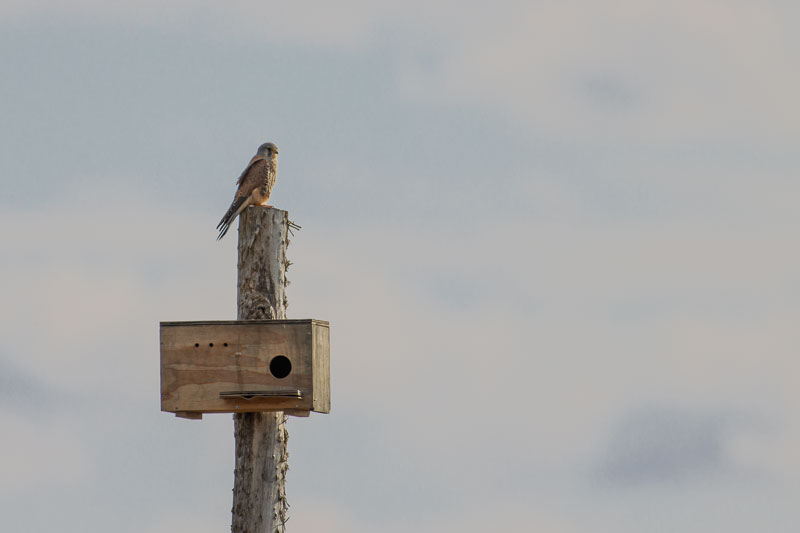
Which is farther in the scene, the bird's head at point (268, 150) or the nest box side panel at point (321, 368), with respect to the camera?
the bird's head at point (268, 150)

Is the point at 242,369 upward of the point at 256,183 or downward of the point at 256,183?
downward

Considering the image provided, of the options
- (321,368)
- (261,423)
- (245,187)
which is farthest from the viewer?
(245,187)

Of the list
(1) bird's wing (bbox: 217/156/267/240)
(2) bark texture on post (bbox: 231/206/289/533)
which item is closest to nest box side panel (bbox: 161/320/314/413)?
(2) bark texture on post (bbox: 231/206/289/533)

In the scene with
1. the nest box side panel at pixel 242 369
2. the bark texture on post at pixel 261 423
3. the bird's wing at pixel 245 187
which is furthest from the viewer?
the bird's wing at pixel 245 187

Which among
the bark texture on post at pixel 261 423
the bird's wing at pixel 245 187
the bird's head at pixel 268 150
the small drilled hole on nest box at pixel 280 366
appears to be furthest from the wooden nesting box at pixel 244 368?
the bird's head at pixel 268 150

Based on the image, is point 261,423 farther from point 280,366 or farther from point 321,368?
point 321,368

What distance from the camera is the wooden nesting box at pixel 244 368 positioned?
7168 mm

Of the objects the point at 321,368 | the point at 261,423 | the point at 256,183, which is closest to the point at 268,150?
the point at 256,183

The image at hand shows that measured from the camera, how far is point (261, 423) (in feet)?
23.6

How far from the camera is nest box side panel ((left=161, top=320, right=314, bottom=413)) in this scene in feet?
23.5

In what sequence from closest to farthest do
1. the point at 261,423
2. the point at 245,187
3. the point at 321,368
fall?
the point at 261,423 < the point at 321,368 < the point at 245,187

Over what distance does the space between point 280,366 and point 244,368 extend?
0.70 feet

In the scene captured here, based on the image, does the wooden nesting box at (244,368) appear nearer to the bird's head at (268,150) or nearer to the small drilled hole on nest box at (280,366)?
the small drilled hole on nest box at (280,366)

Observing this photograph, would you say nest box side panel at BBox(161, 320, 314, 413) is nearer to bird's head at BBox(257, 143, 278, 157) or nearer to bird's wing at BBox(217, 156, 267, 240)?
bird's wing at BBox(217, 156, 267, 240)
